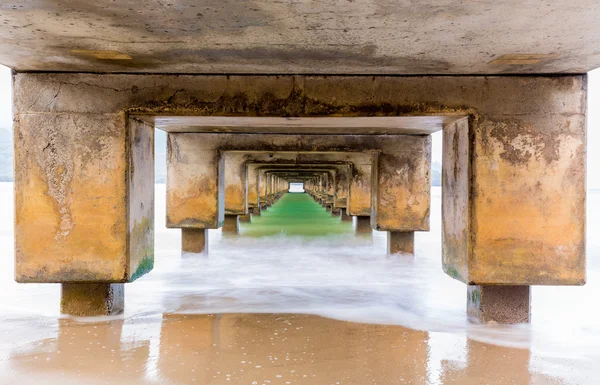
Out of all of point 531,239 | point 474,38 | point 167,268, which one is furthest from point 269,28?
point 167,268

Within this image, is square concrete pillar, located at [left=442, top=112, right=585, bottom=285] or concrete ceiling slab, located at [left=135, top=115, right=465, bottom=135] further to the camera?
concrete ceiling slab, located at [left=135, top=115, right=465, bottom=135]

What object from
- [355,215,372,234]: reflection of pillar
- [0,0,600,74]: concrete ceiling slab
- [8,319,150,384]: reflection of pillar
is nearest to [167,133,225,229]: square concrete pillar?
[8,319,150,384]: reflection of pillar

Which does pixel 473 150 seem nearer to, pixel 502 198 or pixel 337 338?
pixel 502 198

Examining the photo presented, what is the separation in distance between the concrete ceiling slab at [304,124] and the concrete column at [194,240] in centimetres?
296

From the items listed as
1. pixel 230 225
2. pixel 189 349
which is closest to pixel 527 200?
pixel 189 349

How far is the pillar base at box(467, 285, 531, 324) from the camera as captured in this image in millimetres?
5359

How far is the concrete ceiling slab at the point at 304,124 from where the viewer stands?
580 centimetres

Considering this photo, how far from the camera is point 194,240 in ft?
34.6

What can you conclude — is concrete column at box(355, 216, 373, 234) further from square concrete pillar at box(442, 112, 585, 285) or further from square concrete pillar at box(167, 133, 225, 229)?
square concrete pillar at box(442, 112, 585, 285)

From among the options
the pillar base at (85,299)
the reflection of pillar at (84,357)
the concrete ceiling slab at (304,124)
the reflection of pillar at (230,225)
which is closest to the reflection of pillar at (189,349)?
the reflection of pillar at (84,357)

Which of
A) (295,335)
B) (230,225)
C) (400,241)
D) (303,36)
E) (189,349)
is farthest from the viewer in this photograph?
(230,225)

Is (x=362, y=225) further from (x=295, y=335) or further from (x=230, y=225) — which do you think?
(x=295, y=335)

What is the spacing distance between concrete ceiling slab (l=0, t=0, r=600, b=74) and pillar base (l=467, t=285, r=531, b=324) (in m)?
2.30

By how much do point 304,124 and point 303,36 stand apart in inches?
117
